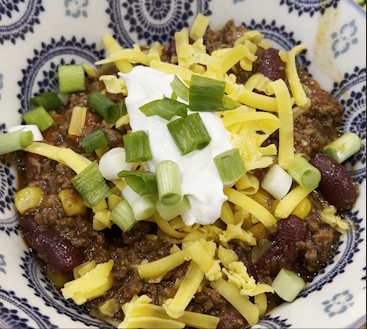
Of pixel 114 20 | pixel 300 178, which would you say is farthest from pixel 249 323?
pixel 114 20

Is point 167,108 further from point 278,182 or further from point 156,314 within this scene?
point 156,314

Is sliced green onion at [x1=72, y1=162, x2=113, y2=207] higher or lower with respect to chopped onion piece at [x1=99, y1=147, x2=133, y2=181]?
lower

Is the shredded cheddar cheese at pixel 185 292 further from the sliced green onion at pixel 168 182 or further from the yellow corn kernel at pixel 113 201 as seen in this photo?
the yellow corn kernel at pixel 113 201

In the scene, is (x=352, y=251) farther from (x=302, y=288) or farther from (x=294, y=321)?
(x=294, y=321)

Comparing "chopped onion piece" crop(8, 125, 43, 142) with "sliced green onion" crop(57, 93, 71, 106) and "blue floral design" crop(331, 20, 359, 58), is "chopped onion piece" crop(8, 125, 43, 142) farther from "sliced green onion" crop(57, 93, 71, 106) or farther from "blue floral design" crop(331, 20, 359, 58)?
"blue floral design" crop(331, 20, 359, 58)

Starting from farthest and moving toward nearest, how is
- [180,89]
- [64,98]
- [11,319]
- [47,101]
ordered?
[64,98]
[47,101]
[180,89]
[11,319]

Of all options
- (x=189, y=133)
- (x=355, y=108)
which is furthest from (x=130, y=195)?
(x=355, y=108)

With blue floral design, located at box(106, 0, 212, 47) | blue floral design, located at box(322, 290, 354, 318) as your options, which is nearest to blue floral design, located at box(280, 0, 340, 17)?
blue floral design, located at box(106, 0, 212, 47)
